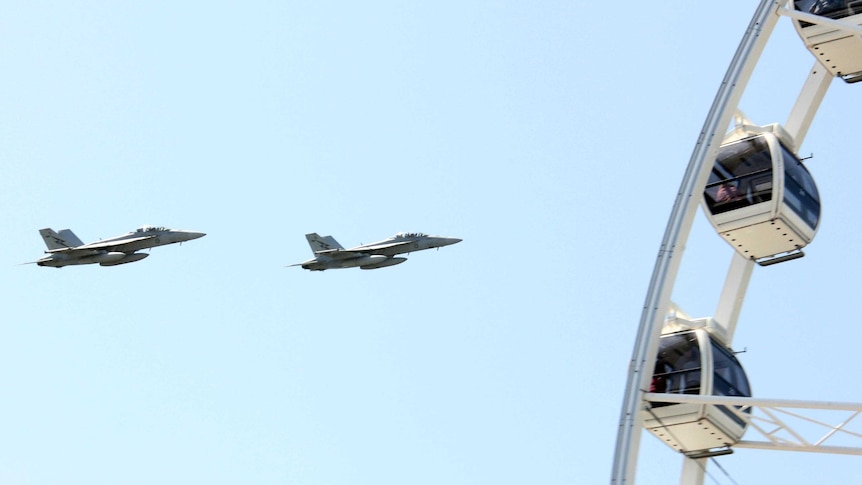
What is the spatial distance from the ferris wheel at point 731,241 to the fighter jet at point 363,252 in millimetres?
50066

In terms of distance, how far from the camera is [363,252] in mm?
92188

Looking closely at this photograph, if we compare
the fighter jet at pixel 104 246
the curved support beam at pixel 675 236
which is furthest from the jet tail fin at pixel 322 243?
the curved support beam at pixel 675 236

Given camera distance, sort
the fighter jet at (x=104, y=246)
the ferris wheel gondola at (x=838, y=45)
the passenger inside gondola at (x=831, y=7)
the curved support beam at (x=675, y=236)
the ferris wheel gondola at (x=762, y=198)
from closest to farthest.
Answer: the curved support beam at (x=675, y=236)
the ferris wheel gondola at (x=762, y=198)
the ferris wheel gondola at (x=838, y=45)
the passenger inside gondola at (x=831, y=7)
the fighter jet at (x=104, y=246)

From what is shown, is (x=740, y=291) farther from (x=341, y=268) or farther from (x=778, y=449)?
(x=341, y=268)

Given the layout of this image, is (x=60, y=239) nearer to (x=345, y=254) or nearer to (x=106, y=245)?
(x=106, y=245)

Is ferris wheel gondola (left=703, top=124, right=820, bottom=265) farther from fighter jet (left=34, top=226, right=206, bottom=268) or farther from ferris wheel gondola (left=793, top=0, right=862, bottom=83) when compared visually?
fighter jet (left=34, top=226, right=206, bottom=268)

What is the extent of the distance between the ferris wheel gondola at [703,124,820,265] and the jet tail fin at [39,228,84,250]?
188 feet

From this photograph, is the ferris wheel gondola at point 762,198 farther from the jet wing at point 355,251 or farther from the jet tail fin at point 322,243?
the jet tail fin at point 322,243

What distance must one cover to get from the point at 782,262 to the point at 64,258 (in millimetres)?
57674

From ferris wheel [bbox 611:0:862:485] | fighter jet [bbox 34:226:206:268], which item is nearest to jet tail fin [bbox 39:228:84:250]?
fighter jet [bbox 34:226:206:268]

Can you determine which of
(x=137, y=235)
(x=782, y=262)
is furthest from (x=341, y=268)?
(x=782, y=262)

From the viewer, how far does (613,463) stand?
34906 mm

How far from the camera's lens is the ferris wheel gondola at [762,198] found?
4034cm

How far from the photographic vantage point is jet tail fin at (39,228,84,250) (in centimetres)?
9256
